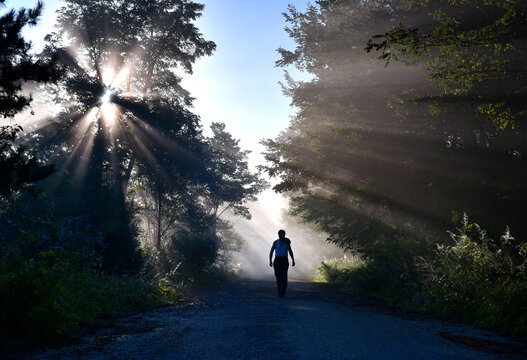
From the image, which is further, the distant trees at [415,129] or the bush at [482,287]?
the distant trees at [415,129]

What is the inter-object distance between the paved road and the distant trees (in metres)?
5.79

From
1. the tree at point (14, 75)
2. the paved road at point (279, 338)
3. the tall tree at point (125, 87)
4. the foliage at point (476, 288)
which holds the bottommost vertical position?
the paved road at point (279, 338)

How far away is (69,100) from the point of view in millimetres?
27984

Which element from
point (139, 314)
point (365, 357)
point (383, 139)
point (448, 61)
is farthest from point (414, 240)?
point (365, 357)

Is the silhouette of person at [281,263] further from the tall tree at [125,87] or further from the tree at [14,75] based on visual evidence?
the tall tree at [125,87]

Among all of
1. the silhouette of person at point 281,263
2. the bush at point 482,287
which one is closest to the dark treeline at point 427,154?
the bush at point 482,287

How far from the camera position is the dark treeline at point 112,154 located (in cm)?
922

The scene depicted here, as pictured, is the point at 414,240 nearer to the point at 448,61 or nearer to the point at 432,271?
the point at 432,271

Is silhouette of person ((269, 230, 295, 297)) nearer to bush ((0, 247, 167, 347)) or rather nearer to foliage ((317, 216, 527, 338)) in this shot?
foliage ((317, 216, 527, 338))

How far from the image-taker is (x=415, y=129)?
17.2m

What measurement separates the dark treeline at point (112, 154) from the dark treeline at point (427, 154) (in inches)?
265

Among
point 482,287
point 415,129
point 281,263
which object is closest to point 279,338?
point 482,287

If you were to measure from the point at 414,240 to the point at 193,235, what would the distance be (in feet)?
39.8

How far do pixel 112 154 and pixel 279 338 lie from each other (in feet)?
76.2
